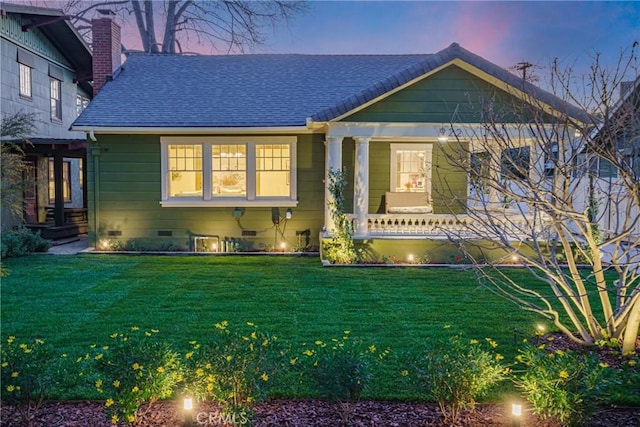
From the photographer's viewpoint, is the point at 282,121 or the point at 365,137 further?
the point at 282,121

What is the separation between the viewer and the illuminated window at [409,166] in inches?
480

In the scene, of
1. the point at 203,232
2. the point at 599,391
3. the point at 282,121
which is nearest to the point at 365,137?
the point at 282,121

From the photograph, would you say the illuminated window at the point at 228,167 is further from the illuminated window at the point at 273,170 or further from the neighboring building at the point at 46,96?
the neighboring building at the point at 46,96

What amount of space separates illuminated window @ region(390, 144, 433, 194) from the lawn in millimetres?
3349

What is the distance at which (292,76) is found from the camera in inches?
540

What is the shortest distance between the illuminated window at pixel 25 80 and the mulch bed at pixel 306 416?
40.5 feet

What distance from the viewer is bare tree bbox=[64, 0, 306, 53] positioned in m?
20.2

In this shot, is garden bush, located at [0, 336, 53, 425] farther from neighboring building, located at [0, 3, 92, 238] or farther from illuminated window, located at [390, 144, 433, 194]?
illuminated window, located at [390, 144, 433, 194]

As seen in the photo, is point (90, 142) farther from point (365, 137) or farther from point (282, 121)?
point (365, 137)

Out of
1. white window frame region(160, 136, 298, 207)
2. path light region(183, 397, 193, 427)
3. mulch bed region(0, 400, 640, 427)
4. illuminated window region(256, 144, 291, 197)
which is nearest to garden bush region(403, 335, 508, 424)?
mulch bed region(0, 400, 640, 427)

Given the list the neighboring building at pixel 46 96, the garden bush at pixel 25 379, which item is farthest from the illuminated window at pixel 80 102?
the garden bush at pixel 25 379

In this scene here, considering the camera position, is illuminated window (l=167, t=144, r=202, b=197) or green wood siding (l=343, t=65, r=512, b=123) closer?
green wood siding (l=343, t=65, r=512, b=123)

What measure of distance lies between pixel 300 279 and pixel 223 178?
4393 millimetres

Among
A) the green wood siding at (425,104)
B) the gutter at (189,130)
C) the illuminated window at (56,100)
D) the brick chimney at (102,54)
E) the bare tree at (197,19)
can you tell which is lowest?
the gutter at (189,130)
